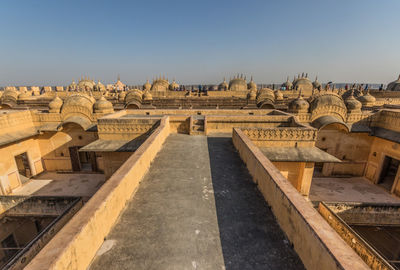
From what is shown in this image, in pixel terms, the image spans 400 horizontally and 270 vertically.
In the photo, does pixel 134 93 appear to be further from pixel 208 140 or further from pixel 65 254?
pixel 65 254

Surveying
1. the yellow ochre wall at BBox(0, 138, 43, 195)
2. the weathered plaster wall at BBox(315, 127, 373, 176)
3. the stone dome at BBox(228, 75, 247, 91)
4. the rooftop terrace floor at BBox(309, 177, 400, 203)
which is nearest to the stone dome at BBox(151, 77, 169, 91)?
the stone dome at BBox(228, 75, 247, 91)

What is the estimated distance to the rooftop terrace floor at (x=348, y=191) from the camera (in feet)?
45.4

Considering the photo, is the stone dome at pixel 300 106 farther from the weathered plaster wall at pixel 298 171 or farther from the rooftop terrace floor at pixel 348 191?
the weathered plaster wall at pixel 298 171

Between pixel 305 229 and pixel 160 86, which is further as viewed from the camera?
pixel 160 86

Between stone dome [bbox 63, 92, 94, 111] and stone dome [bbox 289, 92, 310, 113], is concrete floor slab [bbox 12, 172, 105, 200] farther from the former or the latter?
stone dome [bbox 289, 92, 310, 113]

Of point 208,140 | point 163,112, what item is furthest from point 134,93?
point 208,140

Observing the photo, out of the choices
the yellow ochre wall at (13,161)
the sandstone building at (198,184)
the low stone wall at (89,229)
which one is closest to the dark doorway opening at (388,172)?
the sandstone building at (198,184)

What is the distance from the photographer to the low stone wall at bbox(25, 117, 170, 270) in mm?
2629

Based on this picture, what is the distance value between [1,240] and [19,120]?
9116 mm

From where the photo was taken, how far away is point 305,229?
317 cm

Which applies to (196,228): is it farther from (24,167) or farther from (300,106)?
(24,167)

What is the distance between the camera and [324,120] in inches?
586

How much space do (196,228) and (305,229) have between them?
2065mm

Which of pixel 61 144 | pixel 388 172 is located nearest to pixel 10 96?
pixel 61 144
